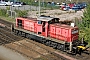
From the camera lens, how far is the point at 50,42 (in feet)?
75.8

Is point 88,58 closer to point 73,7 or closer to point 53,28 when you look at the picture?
point 53,28

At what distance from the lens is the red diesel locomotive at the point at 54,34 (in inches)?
840

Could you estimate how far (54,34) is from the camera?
2288cm

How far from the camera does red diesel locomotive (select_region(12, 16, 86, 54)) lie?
2134 cm

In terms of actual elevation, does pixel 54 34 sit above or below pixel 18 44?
above

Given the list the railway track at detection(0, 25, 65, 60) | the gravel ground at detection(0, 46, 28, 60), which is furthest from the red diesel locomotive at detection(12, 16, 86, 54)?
the gravel ground at detection(0, 46, 28, 60)

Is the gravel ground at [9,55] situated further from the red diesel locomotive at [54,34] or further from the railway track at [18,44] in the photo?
the red diesel locomotive at [54,34]

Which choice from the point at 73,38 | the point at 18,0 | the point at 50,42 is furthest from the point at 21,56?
the point at 18,0

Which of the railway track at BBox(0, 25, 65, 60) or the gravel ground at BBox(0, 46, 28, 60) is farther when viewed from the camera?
the railway track at BBox(0, 25, 65, 60)

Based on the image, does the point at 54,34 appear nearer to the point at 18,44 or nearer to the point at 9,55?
the point at 18,44

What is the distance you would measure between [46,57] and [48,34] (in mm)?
3848

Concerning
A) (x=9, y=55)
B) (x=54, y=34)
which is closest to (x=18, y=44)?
(x=9, y=55)

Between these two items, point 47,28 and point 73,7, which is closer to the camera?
point 47,28

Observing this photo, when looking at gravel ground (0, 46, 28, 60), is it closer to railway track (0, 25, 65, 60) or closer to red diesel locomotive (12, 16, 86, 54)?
railway track (0, 25, 65, 60)
